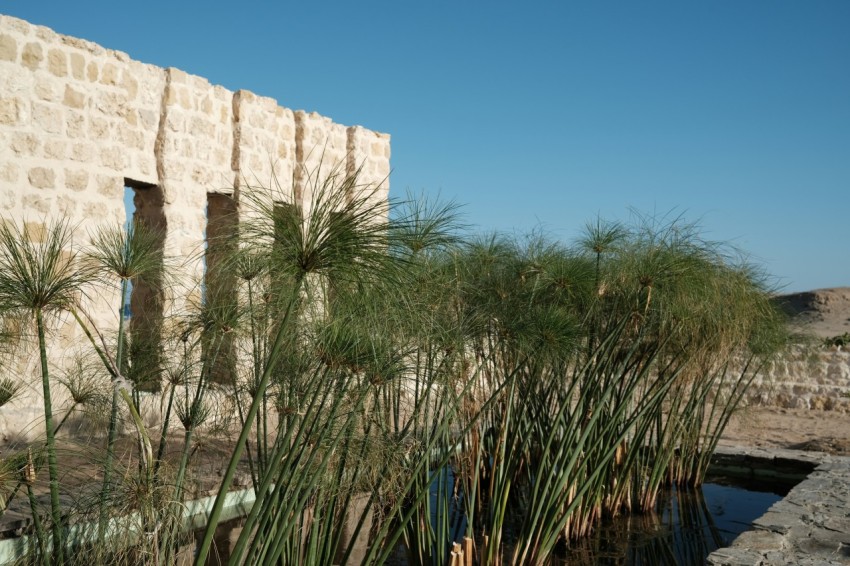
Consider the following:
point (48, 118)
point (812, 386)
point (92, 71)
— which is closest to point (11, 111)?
point (48, 118)

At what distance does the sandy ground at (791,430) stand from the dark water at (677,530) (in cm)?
163

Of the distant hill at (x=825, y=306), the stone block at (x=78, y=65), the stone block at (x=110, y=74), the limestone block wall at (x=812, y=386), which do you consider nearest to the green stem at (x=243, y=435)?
the stone block at (x=78, y=65)

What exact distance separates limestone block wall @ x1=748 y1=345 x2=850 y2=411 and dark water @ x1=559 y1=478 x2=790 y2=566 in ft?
13.9

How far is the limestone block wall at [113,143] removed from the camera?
225 inches

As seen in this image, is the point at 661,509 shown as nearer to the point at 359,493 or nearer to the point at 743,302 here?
the point at 743,302

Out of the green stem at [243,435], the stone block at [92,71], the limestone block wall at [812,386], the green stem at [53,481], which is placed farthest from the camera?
the limestone block wall at [812,386]

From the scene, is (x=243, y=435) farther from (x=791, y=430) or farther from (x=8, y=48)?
(x=791, y=430)

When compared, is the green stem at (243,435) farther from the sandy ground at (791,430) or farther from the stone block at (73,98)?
the sandy ground at (791,430)

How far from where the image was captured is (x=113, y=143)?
6.40 metres

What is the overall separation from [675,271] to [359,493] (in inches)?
84.1

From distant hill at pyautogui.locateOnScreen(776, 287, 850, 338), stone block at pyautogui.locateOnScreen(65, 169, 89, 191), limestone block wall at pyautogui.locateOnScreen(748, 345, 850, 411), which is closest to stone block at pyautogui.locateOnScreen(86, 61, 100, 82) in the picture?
stone block at pyautogui.locateOnScreen(65, 169, 89, 191)

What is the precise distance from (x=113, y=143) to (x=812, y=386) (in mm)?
8947

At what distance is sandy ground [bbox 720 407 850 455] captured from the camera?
27.5 ft

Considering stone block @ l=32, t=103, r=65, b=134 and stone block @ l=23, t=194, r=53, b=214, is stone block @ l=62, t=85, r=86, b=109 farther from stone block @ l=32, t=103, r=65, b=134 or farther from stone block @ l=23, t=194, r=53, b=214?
stone block @ l=23, t=194, r=53, b=214
